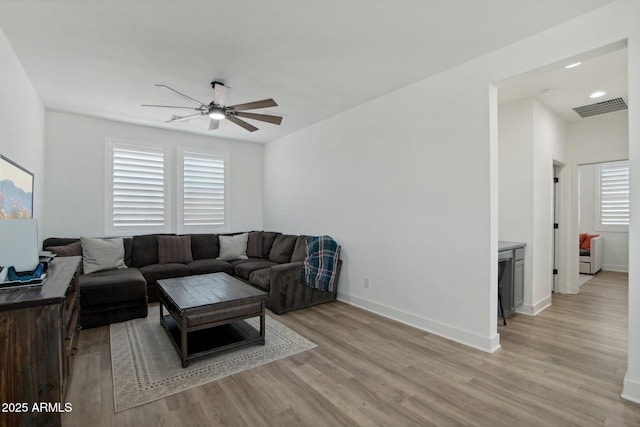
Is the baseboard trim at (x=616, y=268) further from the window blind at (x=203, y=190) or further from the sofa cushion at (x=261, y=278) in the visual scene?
the window blind at (x=203, y=190)

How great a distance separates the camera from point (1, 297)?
1.62m

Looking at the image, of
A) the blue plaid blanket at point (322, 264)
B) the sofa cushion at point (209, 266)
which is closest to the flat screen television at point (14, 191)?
the sofa cushion at point (209, 266)

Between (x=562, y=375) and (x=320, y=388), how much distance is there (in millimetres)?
1957

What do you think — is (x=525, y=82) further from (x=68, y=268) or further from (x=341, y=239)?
(x=68, y=268)

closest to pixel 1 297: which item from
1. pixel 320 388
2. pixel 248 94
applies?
pixel 320 388

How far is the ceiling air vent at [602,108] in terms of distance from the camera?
4.04 metres

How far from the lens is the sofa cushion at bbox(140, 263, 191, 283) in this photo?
4.32 metres

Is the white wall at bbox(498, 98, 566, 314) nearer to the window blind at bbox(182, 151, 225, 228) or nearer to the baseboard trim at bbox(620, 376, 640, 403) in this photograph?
the baseboard trim at bbox(620, 376, 640, 403)

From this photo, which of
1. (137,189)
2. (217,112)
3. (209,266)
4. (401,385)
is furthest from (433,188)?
(137,189)

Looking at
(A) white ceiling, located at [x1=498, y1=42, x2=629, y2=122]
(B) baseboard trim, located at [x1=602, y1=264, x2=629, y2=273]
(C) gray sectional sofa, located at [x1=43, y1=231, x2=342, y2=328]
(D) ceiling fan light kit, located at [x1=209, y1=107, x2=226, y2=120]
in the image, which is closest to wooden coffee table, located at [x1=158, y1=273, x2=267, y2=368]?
(C) gray sectional sofa, located at [x1=43, y1=231, x2=342, y2=328]

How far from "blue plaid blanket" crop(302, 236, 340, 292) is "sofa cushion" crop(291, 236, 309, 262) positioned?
0.29m

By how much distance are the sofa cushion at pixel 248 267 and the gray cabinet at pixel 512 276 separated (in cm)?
321

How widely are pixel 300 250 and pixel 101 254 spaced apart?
2795 millimetres

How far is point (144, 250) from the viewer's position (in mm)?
4773
